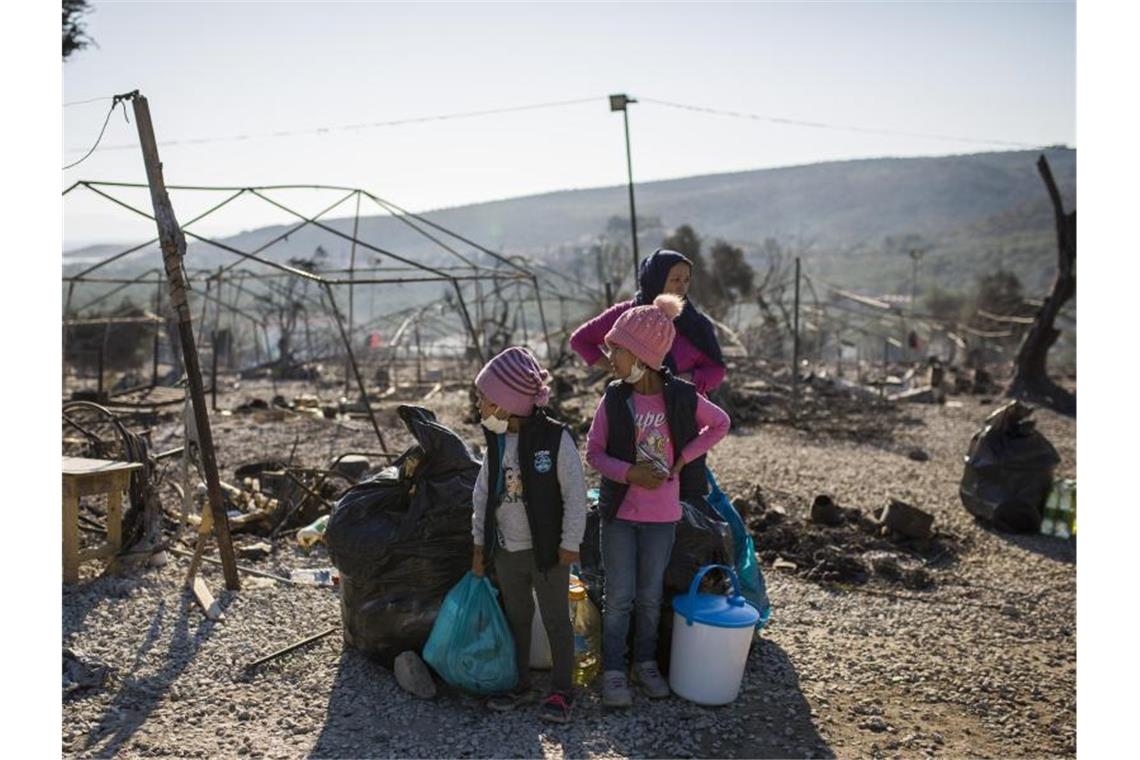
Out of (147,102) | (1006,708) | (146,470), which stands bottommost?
(1006,708)

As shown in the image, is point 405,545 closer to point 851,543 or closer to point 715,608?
point 715,608

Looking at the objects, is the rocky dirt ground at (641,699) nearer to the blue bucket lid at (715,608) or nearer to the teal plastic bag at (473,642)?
the teal plastic bag at (473,642)

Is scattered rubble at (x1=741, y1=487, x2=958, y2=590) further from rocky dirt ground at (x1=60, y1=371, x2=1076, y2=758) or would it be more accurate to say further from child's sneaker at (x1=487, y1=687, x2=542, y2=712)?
child's sneaker at (x1=487, y1=687, x2=542, y2=712)

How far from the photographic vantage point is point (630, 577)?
4.00 metres

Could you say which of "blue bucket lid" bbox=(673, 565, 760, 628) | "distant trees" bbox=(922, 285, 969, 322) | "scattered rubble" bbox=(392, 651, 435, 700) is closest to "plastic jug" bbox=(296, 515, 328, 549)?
"scattered rubble" bbox=(392, 651, 435, 700)

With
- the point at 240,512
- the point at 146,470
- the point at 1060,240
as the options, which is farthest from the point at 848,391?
the point at 146,470

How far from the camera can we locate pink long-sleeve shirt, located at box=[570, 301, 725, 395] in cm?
464

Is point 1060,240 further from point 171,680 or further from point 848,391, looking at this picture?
point 171,680

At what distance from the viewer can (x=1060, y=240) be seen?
15594mm

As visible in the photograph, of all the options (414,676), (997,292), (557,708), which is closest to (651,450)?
(557,708)

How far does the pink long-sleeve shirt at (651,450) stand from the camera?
392 cm

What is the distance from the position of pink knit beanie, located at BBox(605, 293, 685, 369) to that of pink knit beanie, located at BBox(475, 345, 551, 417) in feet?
1.21

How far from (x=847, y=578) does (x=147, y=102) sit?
483 centimetres

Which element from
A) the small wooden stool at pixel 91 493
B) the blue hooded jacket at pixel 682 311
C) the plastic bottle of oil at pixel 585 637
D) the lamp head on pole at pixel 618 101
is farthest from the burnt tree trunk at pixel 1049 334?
the small wooden stool at pixel 91 493
